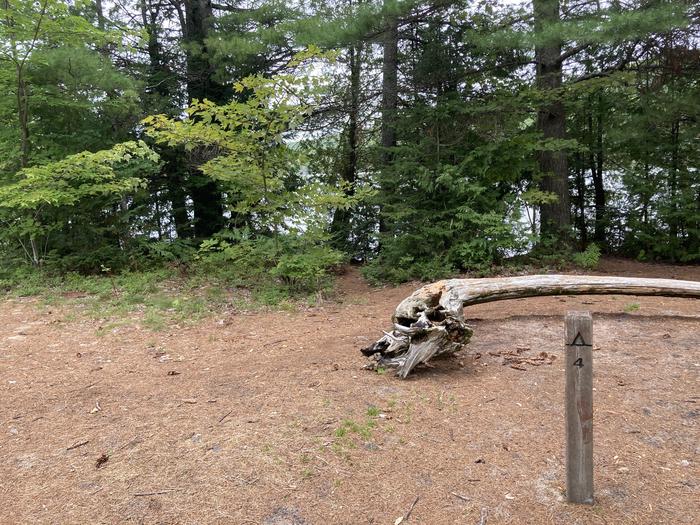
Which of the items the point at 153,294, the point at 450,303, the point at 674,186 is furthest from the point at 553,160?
the point at 153,294

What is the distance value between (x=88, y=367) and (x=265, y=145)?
12.8 feet

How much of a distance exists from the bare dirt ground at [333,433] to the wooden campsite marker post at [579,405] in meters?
0.12

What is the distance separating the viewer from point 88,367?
4.48m

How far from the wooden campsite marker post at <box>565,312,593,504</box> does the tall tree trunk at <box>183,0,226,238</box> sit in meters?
10.6

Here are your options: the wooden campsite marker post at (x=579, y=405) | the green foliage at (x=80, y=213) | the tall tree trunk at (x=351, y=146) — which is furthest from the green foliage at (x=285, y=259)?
the wooden campsite marker post at (x=579, y=405)

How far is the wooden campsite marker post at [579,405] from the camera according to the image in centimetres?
216

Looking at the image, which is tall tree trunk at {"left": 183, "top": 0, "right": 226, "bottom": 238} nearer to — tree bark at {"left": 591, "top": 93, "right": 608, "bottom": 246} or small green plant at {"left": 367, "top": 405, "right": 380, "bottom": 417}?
small green plant at {"left": 367, "top": 405, "right": 380, "bottom": 417}

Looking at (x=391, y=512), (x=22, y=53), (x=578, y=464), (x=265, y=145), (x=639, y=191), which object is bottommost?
(x=391, y=512)

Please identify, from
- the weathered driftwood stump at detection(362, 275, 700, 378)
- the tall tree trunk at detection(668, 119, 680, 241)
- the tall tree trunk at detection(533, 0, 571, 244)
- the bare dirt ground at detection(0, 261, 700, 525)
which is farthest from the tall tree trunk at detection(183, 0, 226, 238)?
the tall tree trunk at detection(668, 119, 680, 241)

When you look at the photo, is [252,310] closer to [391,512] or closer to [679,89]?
[391,512]

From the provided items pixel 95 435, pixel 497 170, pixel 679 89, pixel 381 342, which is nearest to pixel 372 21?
pixel 497 170

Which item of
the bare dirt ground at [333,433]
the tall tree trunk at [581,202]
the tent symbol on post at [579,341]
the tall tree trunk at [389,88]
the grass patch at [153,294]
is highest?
the tall tree trunk at [389,88]

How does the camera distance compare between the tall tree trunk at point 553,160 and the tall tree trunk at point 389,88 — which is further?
the tall tree trunk at point 389,88

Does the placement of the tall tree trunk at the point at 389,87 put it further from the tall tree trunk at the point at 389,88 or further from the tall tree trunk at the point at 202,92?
the tall tree trunk at the point at 202,92
